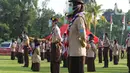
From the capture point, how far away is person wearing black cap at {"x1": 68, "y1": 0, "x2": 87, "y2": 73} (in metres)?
7.56

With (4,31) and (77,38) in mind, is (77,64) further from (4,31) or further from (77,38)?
(4,31)

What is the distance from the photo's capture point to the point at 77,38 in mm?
7723

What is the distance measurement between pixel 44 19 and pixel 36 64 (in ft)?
172

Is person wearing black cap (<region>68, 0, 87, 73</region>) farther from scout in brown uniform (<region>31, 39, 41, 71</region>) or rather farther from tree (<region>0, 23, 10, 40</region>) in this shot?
tree (<region>0, 23, 10, 40</region>)

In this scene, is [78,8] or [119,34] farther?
[119,34]

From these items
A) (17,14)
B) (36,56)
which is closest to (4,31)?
(17,14)

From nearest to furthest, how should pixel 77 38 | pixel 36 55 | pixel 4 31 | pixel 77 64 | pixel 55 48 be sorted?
pixel 77 64 → pixel 77 38 → pixel 55 48 → pixel 36 55 → pixel 4 31

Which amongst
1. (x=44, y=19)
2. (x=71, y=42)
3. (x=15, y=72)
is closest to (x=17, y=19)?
(x=44, y=19)

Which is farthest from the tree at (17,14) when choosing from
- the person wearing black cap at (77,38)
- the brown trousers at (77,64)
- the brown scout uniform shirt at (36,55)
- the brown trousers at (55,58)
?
the brown trousers at (77,64)

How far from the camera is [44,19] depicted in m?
68.5

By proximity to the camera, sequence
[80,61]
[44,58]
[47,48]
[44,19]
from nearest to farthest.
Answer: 1. [80,61]
2. [47,48]
3. [44,58]
4. [44,19]

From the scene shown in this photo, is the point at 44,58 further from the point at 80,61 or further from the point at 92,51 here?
the point at 80,61

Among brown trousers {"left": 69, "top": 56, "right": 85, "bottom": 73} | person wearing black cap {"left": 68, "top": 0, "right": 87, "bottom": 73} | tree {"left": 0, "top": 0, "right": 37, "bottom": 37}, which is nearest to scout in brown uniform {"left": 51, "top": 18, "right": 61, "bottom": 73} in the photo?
person wearing black cap {"left": 68, "top": 0, "right": 87, "bottom": 73}

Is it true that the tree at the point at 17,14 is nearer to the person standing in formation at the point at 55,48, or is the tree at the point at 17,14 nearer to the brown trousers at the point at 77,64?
the person standing in formation at the point at 55,48
